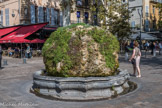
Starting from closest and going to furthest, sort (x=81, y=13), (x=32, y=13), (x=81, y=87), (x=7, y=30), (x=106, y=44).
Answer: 1. (x=81, y=87)
2. (x=106, y=44)
3. (x=32, y=13)
4. (x=7, y=30)
5. (x=81, y=13)

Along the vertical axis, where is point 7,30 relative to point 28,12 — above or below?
below

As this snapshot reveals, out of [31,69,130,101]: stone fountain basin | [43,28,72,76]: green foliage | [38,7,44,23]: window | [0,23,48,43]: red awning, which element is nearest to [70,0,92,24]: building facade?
[38,7,44,23]: window

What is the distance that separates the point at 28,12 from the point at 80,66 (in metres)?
18.7

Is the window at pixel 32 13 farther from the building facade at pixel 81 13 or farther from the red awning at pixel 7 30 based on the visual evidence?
the building facade at pixel 81 13

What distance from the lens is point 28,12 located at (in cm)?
2277

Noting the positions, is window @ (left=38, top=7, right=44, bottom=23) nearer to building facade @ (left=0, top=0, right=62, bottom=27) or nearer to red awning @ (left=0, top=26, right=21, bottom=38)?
building facade @ (left=0, top=0, right=62, bottom=27)

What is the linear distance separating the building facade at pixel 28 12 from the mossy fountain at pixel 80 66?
57.5 feet

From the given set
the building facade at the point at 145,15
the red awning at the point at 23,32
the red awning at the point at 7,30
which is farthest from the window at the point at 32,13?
the building facade at the point at 145,15

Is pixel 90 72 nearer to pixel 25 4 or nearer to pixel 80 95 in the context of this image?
pixel 80 95

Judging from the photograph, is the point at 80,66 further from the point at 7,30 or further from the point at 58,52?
the point at 7,30

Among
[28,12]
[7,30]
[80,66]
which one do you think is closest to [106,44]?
[80,66]

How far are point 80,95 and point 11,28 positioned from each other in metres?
20.0

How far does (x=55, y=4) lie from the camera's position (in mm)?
25375

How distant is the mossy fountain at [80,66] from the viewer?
5.44 m
